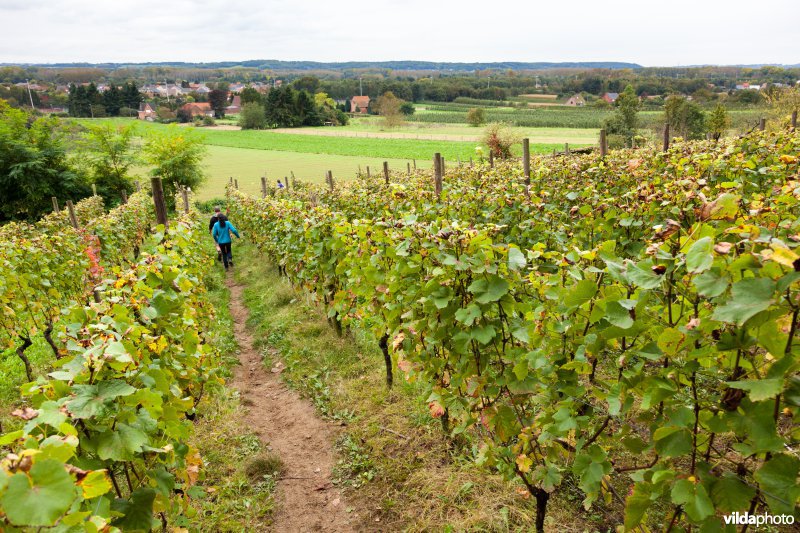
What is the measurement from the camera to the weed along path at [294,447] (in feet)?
12.8

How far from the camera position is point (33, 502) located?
4.03ft

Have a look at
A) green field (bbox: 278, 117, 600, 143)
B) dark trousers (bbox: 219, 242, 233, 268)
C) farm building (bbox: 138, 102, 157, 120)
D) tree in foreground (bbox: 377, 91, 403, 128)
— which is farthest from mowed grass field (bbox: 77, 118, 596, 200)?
farm building (bbox: 138, 102, 157, 120)

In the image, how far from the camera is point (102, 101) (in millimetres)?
84250

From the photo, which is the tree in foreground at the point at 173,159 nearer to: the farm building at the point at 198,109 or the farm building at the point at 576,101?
the farm building at the point at 198,109

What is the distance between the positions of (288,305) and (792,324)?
8.24 m

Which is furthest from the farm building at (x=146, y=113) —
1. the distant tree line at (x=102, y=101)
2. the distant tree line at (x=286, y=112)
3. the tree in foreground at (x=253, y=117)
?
the distant tree line at (x=286, y=112)

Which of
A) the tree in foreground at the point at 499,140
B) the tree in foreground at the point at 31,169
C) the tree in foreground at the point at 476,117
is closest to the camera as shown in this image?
the tree in foreground at the point at 31,169

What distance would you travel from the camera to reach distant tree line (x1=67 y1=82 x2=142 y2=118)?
8162 centimetres

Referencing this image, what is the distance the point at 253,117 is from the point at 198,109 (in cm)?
3878

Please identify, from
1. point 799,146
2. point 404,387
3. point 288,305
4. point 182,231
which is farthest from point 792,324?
point 288,305

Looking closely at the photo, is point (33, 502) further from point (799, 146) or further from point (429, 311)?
point (799, 146)

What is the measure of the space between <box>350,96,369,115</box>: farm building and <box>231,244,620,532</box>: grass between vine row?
100120mm

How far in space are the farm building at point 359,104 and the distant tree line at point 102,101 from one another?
138ft

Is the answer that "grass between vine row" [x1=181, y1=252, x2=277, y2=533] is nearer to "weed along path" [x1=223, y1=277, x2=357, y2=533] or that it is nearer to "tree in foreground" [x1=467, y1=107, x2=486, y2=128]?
"weed along path" [x1=223, y1=277, x2=357, y2=533]
